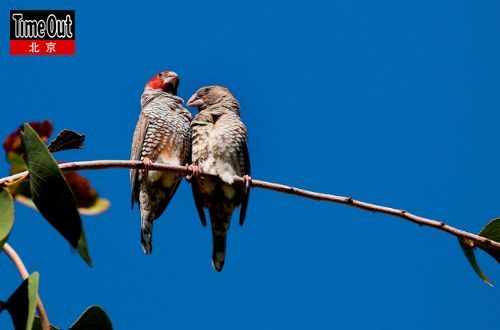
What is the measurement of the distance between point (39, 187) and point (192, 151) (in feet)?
15.1

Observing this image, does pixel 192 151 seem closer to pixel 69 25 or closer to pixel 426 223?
pixel 69 25

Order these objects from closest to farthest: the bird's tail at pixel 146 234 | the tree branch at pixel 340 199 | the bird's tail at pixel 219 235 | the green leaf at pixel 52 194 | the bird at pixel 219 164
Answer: the green leaf at pixel 52 194
the tree branch at pixel 340 199
the bird at pixel 219 164
the bird's tail at pixel 146 234
the bird's tail at pixel 219 235

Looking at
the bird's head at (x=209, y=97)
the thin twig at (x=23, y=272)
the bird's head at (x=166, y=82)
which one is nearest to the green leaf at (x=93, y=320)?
the thin twig at (x=23, y=272)

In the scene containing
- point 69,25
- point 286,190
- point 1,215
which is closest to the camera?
point 1,215

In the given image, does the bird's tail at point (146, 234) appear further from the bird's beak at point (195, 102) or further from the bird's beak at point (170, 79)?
the bird's beak at point (170, 79)

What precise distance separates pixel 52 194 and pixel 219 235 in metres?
4.78

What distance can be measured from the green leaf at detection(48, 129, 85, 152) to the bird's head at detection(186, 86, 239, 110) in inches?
181

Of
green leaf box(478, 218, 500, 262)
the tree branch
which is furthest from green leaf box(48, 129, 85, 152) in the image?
green leaf box(478, 218, 500, 262)

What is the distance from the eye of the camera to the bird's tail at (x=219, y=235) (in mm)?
6668

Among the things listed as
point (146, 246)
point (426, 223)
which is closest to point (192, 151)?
point (146, 246)

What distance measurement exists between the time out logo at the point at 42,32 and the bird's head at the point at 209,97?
1.80 m

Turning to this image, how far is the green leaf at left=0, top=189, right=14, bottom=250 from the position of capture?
6.12 feet

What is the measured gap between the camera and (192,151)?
21.7 feet

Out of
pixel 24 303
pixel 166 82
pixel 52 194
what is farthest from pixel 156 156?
pixel 24 303
